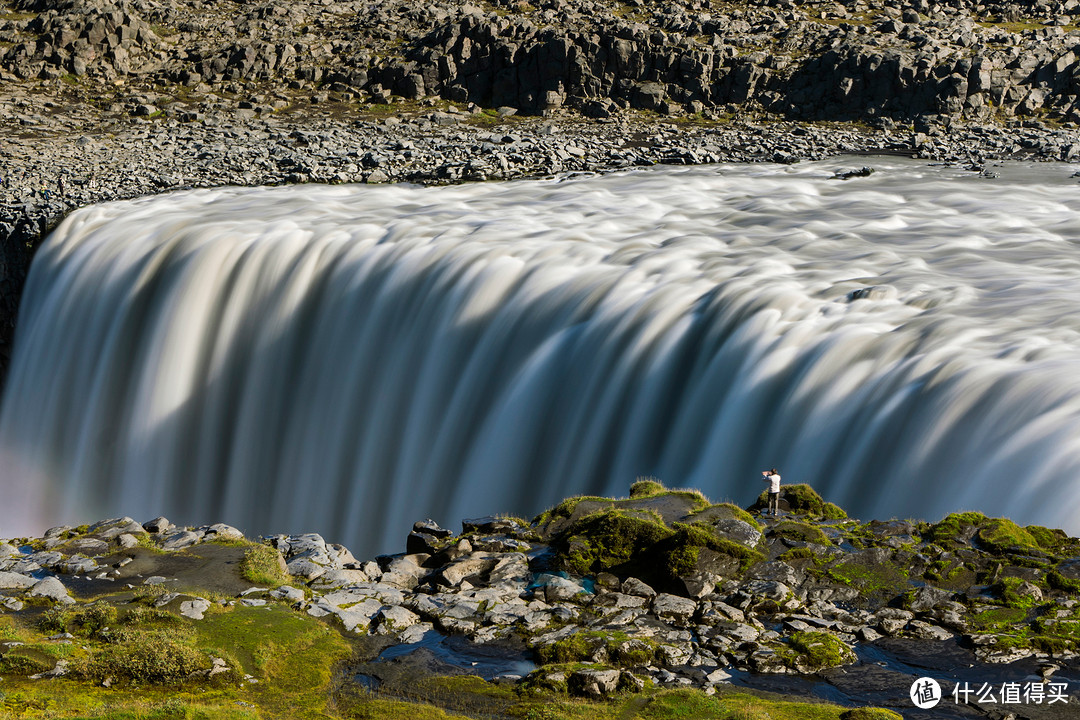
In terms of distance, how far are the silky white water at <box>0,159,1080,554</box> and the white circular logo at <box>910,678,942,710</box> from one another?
344cm

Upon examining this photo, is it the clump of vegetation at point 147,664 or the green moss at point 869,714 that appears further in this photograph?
the clump of vegetation at point 147,664

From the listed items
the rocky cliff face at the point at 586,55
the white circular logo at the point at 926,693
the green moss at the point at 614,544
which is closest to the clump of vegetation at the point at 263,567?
the green moss at the point at 614,544

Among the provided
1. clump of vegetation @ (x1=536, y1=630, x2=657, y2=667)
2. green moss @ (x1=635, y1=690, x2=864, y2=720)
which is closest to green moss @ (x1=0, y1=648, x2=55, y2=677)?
clump of vegetation @ (x1=536, y1=630, x2=657, y2=667)

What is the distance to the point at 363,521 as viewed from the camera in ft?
62.8

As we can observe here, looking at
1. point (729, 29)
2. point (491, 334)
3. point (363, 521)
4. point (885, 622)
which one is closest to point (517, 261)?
point (491, 334)

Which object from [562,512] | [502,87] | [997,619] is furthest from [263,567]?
[502,87]

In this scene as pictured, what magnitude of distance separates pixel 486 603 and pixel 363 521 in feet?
27.4

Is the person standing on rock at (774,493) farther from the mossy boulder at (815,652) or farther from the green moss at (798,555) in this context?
the mossy boulder at (815,652)

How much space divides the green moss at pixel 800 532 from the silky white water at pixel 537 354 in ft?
5.19

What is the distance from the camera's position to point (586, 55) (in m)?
44.3

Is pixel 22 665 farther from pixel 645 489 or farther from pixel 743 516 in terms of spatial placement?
pixel 743 516

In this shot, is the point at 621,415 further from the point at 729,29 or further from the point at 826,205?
the point at 729,29

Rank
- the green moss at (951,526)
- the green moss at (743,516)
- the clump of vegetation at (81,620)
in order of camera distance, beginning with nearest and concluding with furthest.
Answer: the clump of vegetation at (81,620) < the green moss at (951,526) < the green moss at (743,516)

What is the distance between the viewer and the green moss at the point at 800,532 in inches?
468
